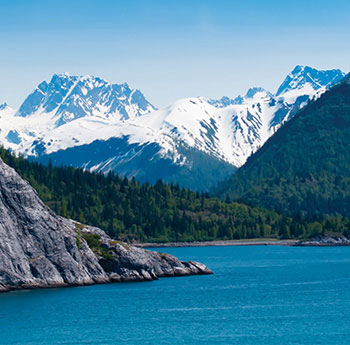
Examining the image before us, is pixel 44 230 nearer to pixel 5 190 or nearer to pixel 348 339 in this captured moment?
pixel 5 190

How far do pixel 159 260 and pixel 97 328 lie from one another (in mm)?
60129

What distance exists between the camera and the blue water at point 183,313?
102 m

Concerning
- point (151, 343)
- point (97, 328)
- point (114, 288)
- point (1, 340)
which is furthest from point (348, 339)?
point (114, 288)

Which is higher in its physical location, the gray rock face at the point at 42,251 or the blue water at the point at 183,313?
the gray rock face at the point at 42,251

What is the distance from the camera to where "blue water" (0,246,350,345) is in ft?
333

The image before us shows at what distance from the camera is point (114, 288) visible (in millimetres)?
147500

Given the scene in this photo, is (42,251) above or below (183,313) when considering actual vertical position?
above

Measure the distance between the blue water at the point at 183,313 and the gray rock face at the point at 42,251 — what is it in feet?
8.78

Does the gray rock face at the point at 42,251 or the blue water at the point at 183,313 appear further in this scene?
the gray rock face at the point at 42,251

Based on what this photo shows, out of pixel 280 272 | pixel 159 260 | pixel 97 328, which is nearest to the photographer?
pixel 97 328

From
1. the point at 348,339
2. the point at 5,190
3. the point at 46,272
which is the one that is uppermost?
the point at 5,190

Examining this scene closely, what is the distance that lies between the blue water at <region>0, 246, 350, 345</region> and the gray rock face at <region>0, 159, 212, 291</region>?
2677 mm

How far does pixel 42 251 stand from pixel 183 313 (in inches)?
1232

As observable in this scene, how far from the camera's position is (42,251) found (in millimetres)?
140000
